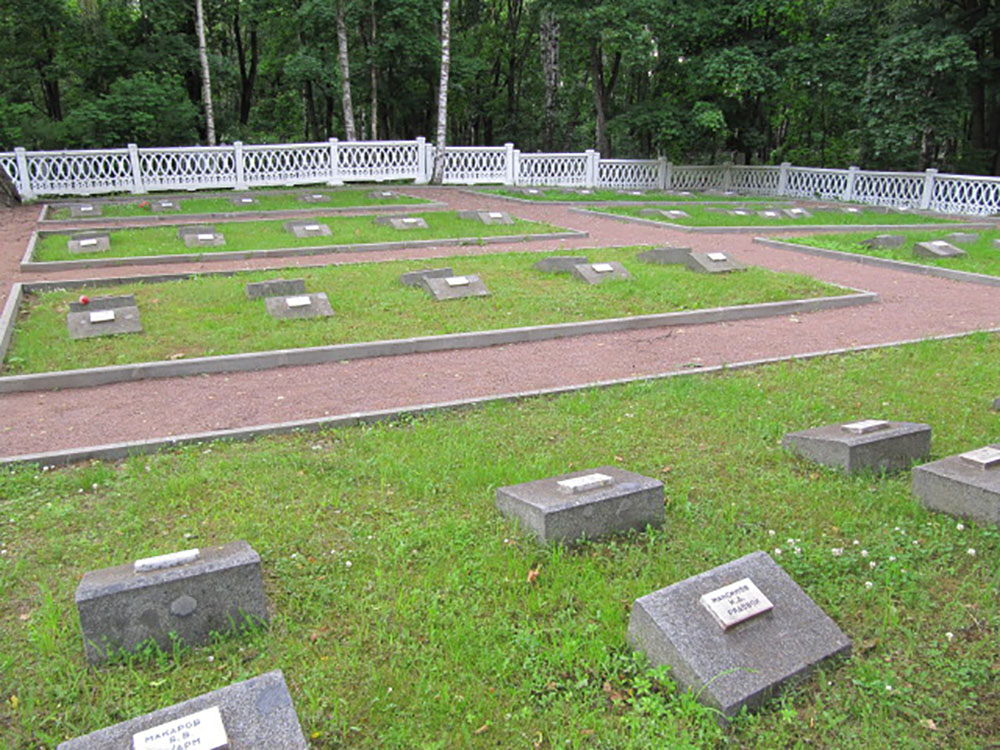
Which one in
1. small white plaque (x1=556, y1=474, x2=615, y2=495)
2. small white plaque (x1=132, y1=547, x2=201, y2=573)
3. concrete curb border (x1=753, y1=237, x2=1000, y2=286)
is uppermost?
concrete curb border (x1=753, y1=237, x2=1000, y2=286)

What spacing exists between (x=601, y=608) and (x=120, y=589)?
1.97 metres

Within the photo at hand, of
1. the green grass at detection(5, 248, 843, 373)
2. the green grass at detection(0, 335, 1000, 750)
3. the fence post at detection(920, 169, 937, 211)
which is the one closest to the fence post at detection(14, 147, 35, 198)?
the green grass at detection(5, 248, 843, 373)

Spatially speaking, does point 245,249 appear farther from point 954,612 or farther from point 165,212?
point 954,612

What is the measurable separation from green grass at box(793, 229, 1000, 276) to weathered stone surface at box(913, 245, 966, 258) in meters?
0.09

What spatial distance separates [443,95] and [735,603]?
2092 centimetres

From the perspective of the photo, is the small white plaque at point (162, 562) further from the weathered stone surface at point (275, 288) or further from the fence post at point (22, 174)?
the fence post at point (22, 174)

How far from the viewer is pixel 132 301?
8.52 m

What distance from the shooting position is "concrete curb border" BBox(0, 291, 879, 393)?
21.4 ft

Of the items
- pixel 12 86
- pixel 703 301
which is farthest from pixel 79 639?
pixel 12 86

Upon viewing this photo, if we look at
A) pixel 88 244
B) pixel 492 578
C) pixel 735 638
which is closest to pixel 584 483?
pixel 492 578

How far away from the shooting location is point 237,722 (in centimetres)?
234

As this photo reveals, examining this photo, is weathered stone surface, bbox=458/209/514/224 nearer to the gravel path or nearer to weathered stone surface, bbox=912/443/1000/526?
the gravel path

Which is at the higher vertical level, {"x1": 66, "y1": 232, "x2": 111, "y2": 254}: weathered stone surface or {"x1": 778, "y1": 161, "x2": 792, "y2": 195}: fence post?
{"x1": 778, "y1": 161, "x2": 792, "y2": 195}: fence post

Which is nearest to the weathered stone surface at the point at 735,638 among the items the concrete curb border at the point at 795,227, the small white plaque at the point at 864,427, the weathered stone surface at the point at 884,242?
the small white plaque at the point at 864,427
